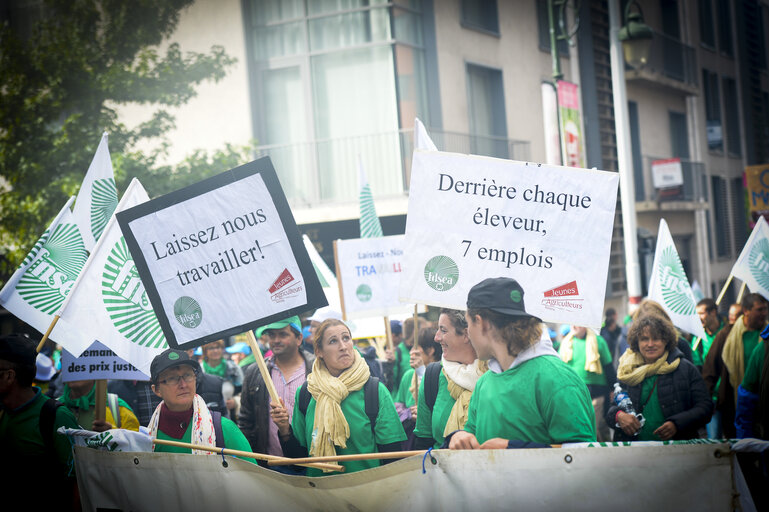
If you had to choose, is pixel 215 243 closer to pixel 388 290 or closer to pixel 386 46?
pixel 388 290

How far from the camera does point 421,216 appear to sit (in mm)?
5105

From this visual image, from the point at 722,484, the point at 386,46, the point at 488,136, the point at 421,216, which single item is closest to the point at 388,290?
the point at 421,216

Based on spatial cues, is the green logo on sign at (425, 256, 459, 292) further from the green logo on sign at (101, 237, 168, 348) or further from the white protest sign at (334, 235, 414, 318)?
the white protest sign at (334, 235, 414, 318)

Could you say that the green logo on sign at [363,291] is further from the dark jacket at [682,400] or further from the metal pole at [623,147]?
the metal pole at [623,147]

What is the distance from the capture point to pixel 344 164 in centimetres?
1836

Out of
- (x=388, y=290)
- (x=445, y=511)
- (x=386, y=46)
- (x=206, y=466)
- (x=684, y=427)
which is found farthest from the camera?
(x=386, y=46)

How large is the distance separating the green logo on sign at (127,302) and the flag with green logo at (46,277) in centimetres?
74

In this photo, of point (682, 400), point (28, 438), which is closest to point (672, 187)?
point (682, 400)

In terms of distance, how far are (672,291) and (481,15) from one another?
13.7 meters

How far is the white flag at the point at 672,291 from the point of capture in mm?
7855

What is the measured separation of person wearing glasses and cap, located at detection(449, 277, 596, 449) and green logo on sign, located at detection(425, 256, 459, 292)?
1.15 m

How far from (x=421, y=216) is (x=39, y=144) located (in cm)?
994

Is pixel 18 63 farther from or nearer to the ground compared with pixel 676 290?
farther from the ground

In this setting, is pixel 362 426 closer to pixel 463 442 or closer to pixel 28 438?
pixel 463 442
